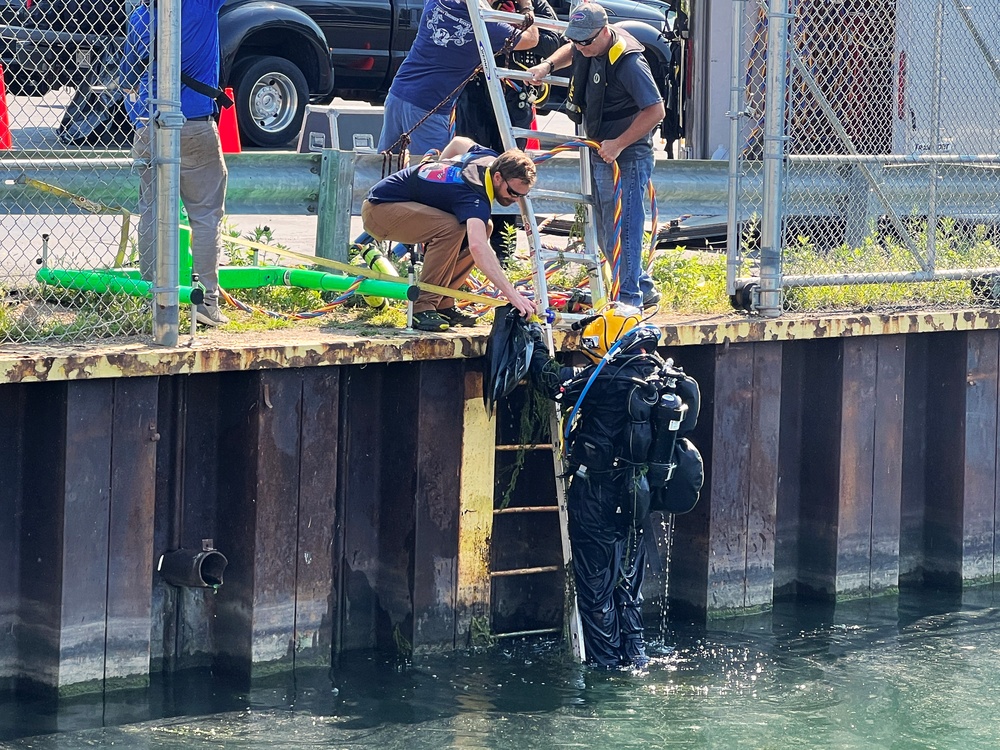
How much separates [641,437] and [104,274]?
8.08 ft

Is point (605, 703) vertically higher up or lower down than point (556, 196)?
lower down

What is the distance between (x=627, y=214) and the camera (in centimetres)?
782

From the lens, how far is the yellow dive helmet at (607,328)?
6977 mm

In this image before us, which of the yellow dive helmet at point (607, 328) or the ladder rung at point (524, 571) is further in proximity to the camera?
the ladder rung at point (524, 571)

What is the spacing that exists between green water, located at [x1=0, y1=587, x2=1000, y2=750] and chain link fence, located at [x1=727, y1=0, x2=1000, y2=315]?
185cm

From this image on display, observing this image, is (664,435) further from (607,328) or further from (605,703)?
(605,703)

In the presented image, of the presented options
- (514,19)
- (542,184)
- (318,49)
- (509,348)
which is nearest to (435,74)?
(514,19)

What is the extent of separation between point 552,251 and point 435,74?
4.35ft

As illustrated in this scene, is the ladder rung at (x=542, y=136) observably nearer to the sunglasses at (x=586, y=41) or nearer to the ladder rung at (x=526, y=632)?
the sunglasses at (x=586, y=41)

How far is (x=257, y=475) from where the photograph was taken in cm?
666

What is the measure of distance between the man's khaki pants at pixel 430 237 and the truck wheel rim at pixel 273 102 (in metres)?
6.19

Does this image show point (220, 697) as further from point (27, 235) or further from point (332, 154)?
point (27, 235)

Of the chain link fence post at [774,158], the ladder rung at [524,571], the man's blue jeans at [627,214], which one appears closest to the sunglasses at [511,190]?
the man's blue jeans at [627,214]

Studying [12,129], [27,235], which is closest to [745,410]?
[12,129]
